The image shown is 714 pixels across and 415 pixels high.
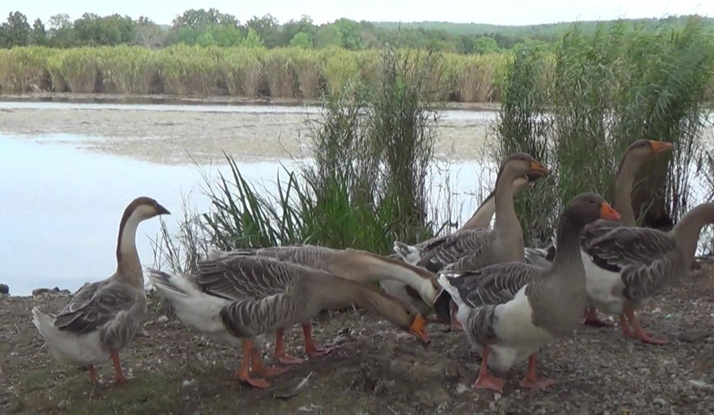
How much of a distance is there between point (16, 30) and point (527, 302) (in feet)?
93.6

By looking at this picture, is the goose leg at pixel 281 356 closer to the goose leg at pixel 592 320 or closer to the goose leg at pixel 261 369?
the goose leg at pixel 261 369

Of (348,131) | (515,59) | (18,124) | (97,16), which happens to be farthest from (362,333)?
(97,16)

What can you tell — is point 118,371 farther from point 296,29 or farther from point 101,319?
point 296,29

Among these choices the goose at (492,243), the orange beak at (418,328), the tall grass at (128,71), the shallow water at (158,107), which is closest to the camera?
the orange beak at (418,328)

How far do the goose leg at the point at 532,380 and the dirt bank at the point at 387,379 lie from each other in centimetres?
5

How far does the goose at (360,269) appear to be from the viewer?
17.6 ft

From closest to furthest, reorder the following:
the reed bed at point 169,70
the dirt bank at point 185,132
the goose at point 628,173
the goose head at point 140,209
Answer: the goose head at point 140,209 → the goose at point 628,173 → the dirt bank at point 185,132 → the reed bed at point 169,70

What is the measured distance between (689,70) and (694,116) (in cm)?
53

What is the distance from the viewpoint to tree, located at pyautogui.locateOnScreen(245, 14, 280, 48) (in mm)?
29638

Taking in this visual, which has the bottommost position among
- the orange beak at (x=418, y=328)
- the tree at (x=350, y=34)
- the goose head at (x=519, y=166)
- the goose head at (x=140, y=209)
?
the orange beak at (x=418, y=328)

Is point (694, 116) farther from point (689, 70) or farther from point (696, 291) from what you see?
point (696, 291)

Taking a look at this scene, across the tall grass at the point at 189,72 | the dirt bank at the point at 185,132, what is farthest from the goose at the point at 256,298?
the tall grass at the point at 189,72

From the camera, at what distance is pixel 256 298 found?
194 inches

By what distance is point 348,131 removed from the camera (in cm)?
838
